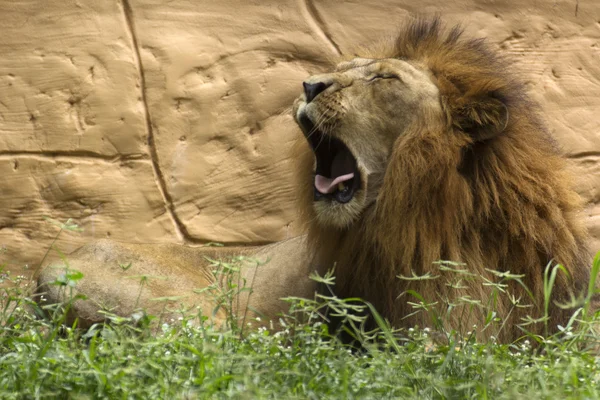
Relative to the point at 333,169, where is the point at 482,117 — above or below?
above

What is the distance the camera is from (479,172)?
4117 millimetres

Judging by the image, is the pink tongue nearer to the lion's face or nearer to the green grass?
the lion's face

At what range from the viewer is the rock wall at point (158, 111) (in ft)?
18.6

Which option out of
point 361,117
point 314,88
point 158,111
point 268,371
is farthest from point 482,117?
point 158,111

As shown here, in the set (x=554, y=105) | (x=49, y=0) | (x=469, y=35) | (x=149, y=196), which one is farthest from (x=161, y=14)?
(x=554, y=105)

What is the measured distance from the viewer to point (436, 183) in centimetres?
407

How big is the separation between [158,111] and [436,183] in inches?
84.0

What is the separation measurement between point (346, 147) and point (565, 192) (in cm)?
87

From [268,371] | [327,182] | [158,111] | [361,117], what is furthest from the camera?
[158,111]

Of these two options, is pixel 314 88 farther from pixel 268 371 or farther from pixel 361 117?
pixel 268 371

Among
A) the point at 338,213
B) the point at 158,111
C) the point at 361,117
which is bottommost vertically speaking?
the point at 158,111

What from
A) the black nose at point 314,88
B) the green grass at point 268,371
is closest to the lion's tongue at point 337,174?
the black nose at point 314,88

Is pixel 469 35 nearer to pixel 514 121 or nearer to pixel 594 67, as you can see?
pixel 594 67

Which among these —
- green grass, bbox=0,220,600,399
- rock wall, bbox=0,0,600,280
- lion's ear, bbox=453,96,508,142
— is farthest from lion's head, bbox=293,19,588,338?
rock wall, bbox=0,0,600,280
